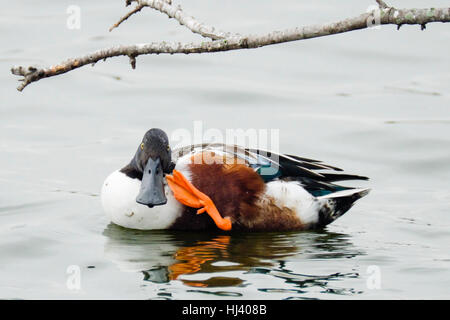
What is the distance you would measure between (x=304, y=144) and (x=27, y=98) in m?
3.84

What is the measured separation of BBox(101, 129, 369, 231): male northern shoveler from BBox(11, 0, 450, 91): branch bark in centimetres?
169

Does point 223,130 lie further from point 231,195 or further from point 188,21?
point 188,21

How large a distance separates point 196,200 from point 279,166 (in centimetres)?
82

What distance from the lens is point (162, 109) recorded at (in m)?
11.5

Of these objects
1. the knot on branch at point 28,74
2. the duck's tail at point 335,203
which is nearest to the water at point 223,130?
the duck's tail at point 335,203

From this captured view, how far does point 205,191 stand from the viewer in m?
7.23

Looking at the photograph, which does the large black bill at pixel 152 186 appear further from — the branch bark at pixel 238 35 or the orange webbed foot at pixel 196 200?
the branch bark at pixel 238 35

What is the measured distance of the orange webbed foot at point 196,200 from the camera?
7133 mm

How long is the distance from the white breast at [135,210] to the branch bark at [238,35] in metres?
1.84

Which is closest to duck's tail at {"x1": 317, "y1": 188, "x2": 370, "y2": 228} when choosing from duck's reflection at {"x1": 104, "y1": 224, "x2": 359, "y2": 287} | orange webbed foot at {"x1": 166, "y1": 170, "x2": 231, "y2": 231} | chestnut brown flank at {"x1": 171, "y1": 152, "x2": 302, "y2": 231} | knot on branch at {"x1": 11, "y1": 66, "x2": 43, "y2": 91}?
duck's reflection at {"x1": 104, "y1": 224, "x2": 359, "y2": 287}

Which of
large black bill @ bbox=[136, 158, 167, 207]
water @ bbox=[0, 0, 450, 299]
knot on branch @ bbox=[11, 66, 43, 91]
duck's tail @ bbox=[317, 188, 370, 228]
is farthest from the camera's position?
duck's tail @ bbox=[317, 188, 370, 228]

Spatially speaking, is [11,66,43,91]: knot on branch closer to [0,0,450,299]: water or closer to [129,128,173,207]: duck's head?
[0,0,450,299]: water

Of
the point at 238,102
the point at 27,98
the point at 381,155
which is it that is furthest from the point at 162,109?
the point at 381,155

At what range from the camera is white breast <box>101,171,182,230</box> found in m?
7.23
